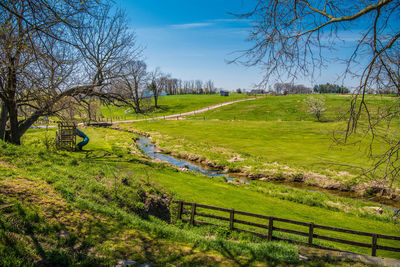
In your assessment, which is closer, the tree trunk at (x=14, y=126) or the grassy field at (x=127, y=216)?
the grassy field at (x=127, y=216)

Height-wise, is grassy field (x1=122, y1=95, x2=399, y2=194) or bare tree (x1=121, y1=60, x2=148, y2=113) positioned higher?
bare tree (x1=121, y1=60, x2=148, y2=113)

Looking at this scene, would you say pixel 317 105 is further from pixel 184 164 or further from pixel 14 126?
pixel 14 126

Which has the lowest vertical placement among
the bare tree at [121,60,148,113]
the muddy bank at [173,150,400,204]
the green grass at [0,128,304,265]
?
the muddy bank at [173,150,400,204]

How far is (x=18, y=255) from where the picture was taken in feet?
16.8

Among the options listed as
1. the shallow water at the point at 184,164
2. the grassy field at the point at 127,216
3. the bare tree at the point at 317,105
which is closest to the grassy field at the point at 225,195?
the grassy field at the point at 127,216

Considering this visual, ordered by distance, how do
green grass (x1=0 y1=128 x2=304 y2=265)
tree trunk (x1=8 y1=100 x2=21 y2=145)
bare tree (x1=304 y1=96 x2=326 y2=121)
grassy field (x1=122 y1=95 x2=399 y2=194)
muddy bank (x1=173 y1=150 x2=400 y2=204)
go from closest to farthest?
green grass (x1=0 y1=128 x2=304 y2=265)
tree trunk (x1=8 y1=100 x2=21 y2=145)
muddy bank (x1=173 y1=150 x2=400 y2=204)
grassy field (x1=122 y1=95 x2=399 y2=194)
bare tree (x1=304 y1=96 x2=326 y2=121)

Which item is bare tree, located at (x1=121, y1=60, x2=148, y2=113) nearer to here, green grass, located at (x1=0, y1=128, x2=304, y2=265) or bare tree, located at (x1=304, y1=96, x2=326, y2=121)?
green grass, located at (x1=0, y1=128, x2=304, y2=265)

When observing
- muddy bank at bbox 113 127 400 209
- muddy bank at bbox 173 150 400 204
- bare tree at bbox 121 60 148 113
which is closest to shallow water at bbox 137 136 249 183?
muddy bank at bbox 113 127 400 209

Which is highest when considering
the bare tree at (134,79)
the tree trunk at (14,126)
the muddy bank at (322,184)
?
the bare tree at (134,79)

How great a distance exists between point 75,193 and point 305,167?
22.6 metres

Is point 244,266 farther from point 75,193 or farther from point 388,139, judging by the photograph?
point 75,193

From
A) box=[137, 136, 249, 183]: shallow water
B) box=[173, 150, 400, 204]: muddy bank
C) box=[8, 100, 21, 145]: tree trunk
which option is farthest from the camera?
box=[137, 136, 249, 183]: shallow water

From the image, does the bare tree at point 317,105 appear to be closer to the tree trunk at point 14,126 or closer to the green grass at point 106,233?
the tree trunk at point 14,126

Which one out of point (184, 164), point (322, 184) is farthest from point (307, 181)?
point (184, 164)
